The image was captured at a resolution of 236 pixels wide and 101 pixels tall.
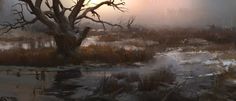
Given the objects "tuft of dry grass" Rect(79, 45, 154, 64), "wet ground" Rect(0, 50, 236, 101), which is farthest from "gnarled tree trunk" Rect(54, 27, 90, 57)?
"wet ground" Rect(0, 50, 236, 101)

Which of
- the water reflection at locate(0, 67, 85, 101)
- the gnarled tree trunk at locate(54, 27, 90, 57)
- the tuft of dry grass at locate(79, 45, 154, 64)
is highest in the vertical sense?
the gnarled tree trunk at locate(54, 27, 90, 57)

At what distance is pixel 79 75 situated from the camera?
19.2m

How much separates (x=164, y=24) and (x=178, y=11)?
251 inches

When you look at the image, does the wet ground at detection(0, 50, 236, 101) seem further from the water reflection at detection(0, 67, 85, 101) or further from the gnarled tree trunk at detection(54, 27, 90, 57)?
the gnarled tree trunk at detection(54, 27, 90, 57)

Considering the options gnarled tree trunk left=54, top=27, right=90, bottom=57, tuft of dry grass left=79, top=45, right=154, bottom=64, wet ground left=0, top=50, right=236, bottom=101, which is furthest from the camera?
tuft of dry grass left=79, top=45, right=154, bottom=64

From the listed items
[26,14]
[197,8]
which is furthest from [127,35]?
[197,8]

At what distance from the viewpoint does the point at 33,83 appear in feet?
55.6

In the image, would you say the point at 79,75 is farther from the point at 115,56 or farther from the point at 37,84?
the point at 115,56

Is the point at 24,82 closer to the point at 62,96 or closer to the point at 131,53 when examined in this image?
the point at 62,96

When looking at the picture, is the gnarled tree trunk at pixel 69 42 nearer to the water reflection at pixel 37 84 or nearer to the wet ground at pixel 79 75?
the wet ground at pixel 79 75

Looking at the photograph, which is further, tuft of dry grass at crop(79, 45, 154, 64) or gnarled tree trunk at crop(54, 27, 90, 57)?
tuft of dry grass at crop(79, 45, 154, 64)

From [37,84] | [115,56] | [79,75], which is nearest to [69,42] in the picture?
[115,56]

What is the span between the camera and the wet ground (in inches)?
603

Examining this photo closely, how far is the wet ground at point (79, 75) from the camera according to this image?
50.3 feet
